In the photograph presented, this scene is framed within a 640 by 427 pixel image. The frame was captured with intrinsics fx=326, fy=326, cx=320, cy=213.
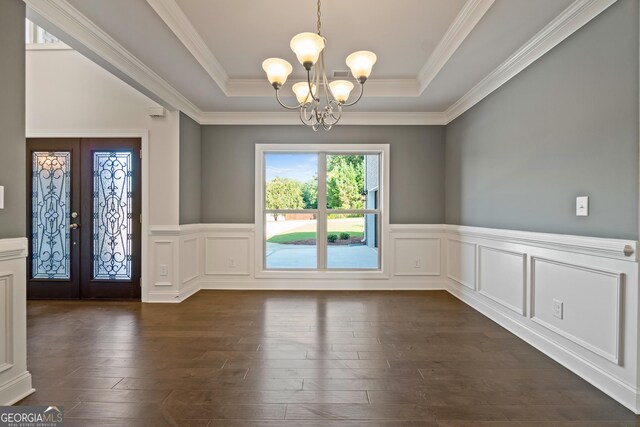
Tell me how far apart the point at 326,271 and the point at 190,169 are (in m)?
2.41

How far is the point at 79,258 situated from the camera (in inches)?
166

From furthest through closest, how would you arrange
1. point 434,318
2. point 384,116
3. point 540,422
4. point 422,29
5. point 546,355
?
point 384,116 → point 434,318 → point 422,29 → point 546,355 → point 540,422

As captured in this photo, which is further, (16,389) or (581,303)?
(581,303)

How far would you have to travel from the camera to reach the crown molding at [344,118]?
4707 millimetres

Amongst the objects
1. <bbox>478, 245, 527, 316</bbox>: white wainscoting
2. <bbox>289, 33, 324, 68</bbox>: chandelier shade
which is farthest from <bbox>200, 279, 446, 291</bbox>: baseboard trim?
<bbox>289, 33, 324, 68</bbox>: chandelier shade

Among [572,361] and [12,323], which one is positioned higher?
[12,323]

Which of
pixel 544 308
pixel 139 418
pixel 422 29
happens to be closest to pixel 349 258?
pixel 544 308

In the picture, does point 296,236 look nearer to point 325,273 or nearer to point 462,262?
point 325,273

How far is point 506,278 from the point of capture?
127 inches

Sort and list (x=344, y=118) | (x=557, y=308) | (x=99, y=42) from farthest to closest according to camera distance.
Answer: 1. (x=344, y=118)
2. (x=99, y=42)
3. (x=557, y=308)

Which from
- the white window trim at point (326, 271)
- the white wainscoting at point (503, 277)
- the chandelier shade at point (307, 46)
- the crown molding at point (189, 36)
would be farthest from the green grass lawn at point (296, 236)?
the chandelier shade at point (307, 46)

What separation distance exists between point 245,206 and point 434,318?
296 centimetres

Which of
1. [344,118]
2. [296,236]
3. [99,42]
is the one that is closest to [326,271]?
[296,236]

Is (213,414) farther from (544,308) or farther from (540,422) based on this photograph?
(544,308)
